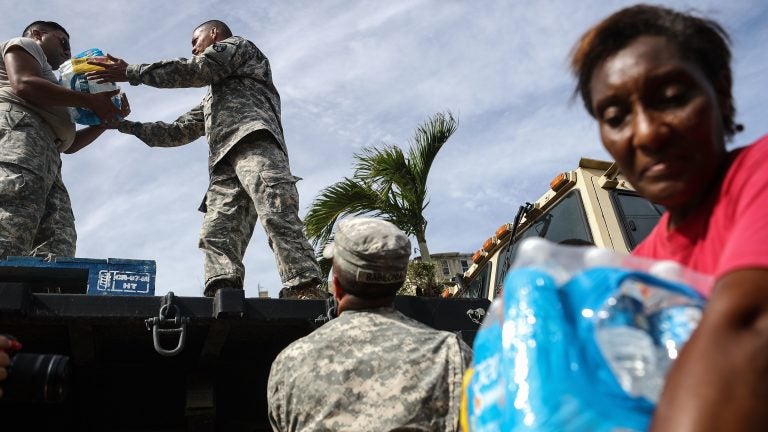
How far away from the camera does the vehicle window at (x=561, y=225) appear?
404cm

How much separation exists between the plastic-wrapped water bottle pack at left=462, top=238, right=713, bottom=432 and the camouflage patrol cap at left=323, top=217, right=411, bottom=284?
4.32 feet

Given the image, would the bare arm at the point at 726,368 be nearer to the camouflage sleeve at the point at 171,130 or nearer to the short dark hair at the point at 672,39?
the short dark hair at the point at 672,39

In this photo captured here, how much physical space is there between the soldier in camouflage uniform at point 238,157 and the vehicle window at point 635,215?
1.80 meters

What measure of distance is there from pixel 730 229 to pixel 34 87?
12.4 ft

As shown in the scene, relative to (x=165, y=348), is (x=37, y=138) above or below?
above

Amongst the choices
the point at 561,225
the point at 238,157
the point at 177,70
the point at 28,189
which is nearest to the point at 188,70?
the point at 177,70

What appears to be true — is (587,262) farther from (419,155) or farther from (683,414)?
(419,155)

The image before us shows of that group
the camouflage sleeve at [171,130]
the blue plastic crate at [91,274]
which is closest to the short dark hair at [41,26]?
the camouflage sleeve at [171,130]

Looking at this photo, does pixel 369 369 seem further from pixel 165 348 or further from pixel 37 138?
pixel 37 138

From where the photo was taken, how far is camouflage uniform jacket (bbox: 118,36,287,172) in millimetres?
3879

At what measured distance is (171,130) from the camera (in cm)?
446

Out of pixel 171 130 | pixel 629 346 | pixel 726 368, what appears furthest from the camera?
pixel 171 130

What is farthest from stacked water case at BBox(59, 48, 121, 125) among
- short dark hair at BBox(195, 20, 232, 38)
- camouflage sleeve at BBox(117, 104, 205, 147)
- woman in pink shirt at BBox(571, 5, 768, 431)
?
woman in pink shirt at BBox(571, 5, 768, 431)

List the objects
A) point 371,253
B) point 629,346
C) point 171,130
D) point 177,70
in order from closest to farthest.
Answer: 1. point 629,346
2. point 371,253
3. point 177,70
4. point 171,130
